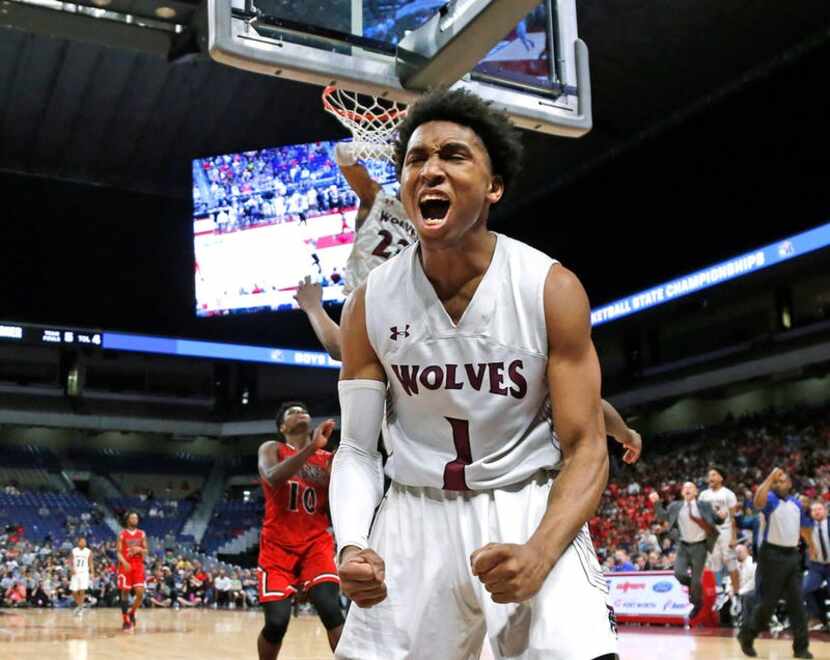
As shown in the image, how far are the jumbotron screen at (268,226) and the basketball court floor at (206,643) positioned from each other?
900 cm

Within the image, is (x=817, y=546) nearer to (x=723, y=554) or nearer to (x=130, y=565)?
(x=723, y=554)

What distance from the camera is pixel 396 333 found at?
238 centimetres

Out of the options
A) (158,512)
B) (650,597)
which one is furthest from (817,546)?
(158,512)

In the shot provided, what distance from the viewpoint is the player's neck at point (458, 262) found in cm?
239

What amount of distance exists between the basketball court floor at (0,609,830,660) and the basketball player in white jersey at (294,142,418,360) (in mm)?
3813

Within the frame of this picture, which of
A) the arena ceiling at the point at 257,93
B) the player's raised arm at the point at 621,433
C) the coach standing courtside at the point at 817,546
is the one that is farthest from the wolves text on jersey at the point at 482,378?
the arena ceiling at the point at 257,93

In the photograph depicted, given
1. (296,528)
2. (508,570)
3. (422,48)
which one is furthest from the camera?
(296,528)

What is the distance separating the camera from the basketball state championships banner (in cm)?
1350

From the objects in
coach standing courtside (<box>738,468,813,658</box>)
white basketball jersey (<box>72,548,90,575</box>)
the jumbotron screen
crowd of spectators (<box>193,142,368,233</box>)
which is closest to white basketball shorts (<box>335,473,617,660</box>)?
coach standing courtside (<box>738,468,813,658</box>)

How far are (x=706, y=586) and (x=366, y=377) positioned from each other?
11873 millimetres

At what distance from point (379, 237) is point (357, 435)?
8.20 ft

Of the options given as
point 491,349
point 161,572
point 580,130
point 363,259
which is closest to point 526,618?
point 491,349

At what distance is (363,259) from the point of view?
189 inches

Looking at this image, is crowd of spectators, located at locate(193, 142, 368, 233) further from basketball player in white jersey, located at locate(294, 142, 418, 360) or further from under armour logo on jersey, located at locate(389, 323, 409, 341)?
under armour logo on jersey, located at locate(389, 323, 409, 341)
